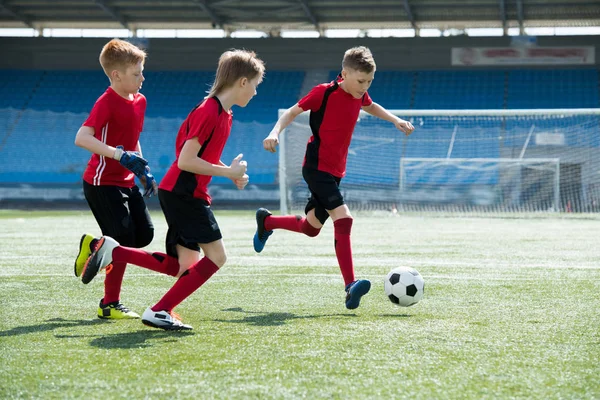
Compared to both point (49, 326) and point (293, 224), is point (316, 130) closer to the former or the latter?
point (293, 224)

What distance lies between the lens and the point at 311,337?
3482 mm

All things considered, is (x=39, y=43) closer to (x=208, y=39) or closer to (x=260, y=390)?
(x=208, y=39)

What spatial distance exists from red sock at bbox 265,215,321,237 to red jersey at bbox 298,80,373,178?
62 centimetres

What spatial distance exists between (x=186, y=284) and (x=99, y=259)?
0.45 m

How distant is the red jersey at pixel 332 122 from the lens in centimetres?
502

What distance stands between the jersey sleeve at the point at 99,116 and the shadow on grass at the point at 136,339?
1138 millimetres

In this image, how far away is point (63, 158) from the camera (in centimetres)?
2619

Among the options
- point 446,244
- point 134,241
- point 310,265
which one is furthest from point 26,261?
point 446,244

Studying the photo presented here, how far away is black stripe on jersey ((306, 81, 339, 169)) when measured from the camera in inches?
198

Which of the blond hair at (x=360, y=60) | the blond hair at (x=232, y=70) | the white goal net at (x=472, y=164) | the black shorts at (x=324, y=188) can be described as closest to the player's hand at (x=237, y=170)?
the blond hair at (x=232, y=70)

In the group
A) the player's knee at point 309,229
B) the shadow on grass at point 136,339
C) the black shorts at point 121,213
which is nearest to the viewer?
the shadow on grass at point 136,339

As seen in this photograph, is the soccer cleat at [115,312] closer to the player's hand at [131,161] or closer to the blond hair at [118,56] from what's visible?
the player's hand at [131,161]

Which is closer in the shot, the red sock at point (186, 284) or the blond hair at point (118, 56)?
the red sock at point (186, 284)

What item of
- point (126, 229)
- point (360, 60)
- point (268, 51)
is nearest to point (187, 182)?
point (126, 229)
